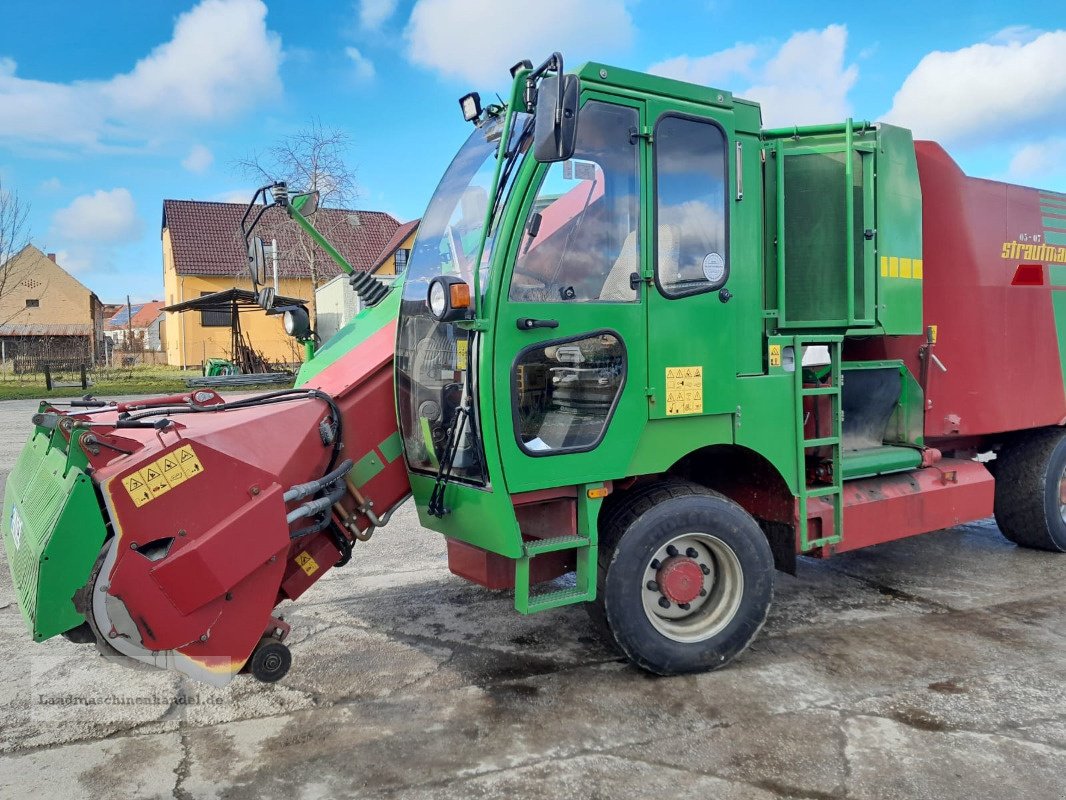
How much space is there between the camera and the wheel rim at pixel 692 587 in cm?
388

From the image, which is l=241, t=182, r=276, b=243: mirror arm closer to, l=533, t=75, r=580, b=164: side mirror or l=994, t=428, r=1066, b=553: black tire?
l=533, t=75, r=580, b=164: side mirror

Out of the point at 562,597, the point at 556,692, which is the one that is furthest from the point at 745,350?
the point at 556,692

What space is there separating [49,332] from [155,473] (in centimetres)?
5351

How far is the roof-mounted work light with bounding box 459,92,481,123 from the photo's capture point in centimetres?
413

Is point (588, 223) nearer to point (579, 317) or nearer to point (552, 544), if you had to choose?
point (579, 317)

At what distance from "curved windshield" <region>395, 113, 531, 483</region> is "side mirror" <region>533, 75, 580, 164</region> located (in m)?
0.40

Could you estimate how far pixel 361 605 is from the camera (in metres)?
5.07

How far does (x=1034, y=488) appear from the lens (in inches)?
231

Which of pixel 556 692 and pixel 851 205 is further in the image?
pixel 851 205

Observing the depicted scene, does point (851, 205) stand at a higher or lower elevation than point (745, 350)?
higher

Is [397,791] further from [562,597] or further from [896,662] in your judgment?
[896,662]

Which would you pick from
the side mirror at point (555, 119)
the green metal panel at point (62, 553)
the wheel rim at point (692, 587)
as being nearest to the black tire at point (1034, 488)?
the wheel rim at point (692, 587)

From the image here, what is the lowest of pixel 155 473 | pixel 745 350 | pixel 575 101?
pixel 155 473

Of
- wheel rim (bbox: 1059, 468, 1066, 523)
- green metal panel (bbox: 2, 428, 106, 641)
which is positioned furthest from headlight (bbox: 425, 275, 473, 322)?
wheel rim (bbox: 1059, 468, 1066, 523)
